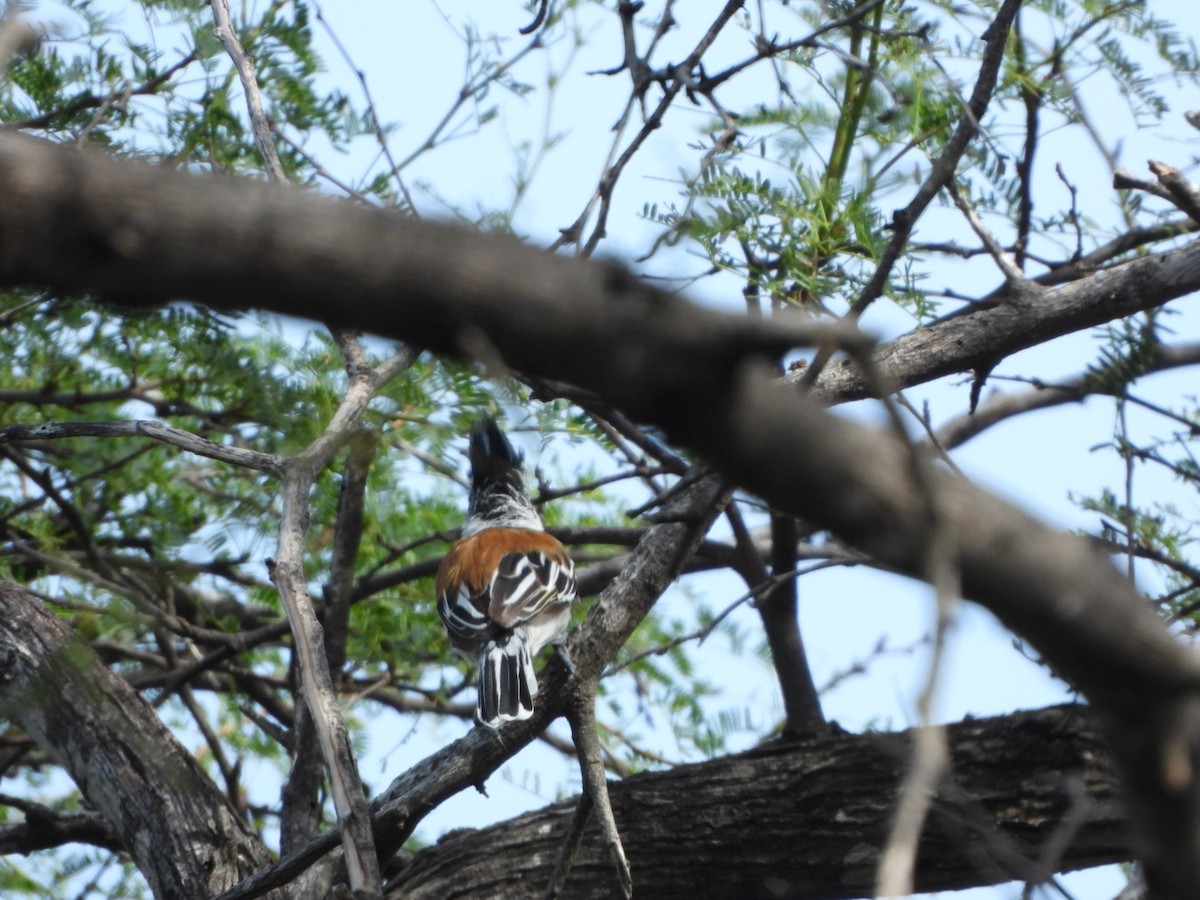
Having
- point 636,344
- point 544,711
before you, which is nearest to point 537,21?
point 544,711

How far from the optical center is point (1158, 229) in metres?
5.02

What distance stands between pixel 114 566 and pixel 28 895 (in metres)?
2.54

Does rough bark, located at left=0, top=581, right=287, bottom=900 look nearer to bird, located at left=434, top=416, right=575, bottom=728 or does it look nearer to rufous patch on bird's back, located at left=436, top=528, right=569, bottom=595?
bird, located at left=434, top=416, right=575, bottom=728

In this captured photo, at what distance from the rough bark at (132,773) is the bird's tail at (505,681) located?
99 centimetres

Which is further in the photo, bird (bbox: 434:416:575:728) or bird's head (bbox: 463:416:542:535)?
bird's head (bbox: 463:416:542:535)

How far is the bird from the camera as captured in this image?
16.5 feet

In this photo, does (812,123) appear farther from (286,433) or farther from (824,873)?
(824,873)

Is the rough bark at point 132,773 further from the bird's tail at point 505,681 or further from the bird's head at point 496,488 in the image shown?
the bird's head at point 496,488

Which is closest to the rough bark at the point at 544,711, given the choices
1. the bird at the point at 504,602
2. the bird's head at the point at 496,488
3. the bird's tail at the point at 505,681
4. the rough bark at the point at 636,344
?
the bird's tail at the point at 505,681

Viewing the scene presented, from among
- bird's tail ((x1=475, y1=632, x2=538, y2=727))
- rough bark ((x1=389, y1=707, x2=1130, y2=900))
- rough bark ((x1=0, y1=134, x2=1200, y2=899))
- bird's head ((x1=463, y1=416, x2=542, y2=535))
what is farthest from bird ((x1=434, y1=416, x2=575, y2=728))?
rough bark ((x1=0, y1=134, x2=1200, y2=899))

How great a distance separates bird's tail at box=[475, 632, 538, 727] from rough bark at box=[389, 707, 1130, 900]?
0.39m

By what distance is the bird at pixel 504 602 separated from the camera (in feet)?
16.5

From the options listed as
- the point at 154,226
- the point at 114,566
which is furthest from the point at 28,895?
the point at 154,226

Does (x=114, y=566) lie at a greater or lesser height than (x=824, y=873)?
greater
